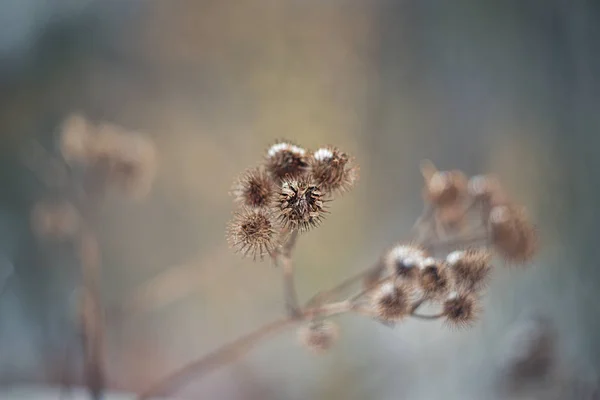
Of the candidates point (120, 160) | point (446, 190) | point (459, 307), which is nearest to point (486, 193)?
point (446, 190)

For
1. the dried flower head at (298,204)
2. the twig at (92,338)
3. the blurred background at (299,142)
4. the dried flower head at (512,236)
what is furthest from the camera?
the blurred background at (299,142)

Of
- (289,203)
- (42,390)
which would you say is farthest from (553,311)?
(42,390)

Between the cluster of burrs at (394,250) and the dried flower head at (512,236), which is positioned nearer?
the cluster of burrs at (394,250)

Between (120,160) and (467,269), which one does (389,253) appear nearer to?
(467,269)

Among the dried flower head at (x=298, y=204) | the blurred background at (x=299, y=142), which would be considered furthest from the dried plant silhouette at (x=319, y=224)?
the blurred background at (x=299, y=142)

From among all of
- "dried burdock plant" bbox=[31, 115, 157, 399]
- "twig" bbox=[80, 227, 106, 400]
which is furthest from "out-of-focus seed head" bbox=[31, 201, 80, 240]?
"twig" bbox=[80, 227, 106, 400]

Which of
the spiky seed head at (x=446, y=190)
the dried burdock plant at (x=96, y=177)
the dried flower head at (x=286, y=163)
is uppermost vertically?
the dried burdock plant at (x=96, y=177)

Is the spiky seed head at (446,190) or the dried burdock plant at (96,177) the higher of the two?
the dried burdock plant at (96,177)

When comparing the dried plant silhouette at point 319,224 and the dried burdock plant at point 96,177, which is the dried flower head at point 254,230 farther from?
the dried burdock plant at point 96,177
